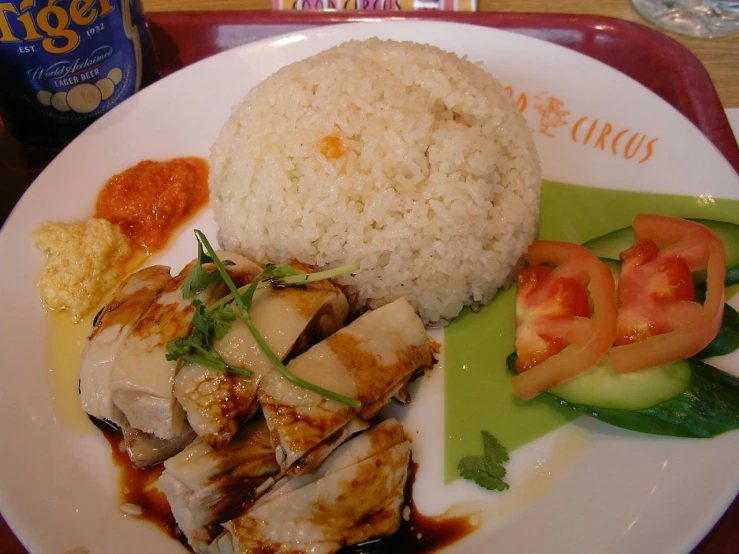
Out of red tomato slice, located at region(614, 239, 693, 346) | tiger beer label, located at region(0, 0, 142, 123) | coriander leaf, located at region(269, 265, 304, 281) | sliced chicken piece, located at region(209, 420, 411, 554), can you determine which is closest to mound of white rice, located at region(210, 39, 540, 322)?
coriander leaf, located at region(269, 265, 304, 281)

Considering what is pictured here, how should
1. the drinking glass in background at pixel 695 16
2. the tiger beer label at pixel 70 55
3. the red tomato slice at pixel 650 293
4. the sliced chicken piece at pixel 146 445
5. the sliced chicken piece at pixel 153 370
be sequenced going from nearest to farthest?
the sliced chicken piece at pixel 153 370, the red tomato slice at pixel 650 293, the sliced chicken piece at pixel 146 445, the tiger beer label at pixel 70 55, the drinking glass in background at pixel 695 16

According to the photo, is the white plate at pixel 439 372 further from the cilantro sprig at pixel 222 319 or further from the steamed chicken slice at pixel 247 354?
the cilantro sprig at pixel 222 319

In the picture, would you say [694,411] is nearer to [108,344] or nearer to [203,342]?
[203,342]

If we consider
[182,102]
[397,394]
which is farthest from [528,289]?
[182,102]

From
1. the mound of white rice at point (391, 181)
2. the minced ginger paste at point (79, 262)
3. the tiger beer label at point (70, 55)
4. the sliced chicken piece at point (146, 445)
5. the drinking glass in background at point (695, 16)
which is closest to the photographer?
the sliced chicken piece at point (146, 445)

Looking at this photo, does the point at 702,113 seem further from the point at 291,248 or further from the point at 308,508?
the point at 308,508

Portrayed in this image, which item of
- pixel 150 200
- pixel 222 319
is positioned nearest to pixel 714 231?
pixel 222 319

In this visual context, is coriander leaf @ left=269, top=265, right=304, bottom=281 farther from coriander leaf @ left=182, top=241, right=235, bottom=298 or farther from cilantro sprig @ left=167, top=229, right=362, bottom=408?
Answer: coriander leaf @ left=182, top=241, right=235, bottom=298

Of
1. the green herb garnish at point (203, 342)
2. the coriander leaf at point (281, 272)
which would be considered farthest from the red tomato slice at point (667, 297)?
the green herb garnish at point (203, 342)

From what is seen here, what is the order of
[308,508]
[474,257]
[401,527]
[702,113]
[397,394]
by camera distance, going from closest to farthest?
[308,508], [401,527], [397,394], [474,257], [702,113]
